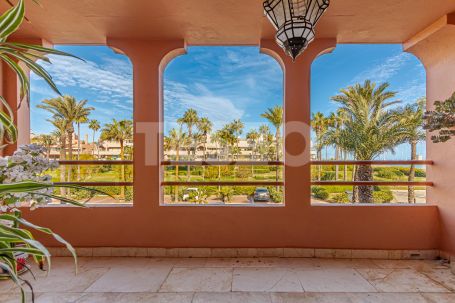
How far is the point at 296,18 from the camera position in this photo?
1516 mm

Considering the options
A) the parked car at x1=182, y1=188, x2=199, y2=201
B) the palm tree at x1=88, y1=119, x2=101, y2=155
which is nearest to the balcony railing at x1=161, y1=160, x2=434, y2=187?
the parked car at x1=182, y1=188, x2=199, y2=201

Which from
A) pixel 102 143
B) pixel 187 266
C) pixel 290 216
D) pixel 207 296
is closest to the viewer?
pixel 207 296

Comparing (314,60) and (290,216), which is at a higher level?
(314,60)

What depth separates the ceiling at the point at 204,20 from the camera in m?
2.36

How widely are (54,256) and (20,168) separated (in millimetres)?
2755

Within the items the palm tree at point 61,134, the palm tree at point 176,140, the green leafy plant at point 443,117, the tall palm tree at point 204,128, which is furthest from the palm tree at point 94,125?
the green leafy plant at point 443,117

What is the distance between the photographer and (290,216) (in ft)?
9.86

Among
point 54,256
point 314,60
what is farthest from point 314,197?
point 54,256

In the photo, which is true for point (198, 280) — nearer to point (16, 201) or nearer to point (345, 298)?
point (345, 298)

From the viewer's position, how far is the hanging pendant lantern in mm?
1511

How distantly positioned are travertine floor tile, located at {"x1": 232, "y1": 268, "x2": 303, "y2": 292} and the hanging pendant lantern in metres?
2.16

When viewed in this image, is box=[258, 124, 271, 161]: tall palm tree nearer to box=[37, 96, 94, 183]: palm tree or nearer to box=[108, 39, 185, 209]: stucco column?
box=[108, 39, 185, 209]: stucco column

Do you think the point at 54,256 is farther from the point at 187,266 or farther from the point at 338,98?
the point at 338,98

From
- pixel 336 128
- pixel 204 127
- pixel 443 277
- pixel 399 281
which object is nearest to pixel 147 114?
pixel 204 127
